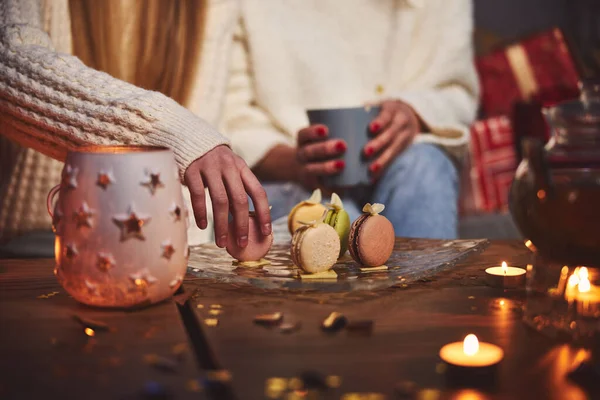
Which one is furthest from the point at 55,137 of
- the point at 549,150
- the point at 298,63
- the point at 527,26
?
the point at 527,26

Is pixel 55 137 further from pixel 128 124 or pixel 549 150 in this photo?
pixel 549 150

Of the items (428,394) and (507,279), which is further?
(507,279)

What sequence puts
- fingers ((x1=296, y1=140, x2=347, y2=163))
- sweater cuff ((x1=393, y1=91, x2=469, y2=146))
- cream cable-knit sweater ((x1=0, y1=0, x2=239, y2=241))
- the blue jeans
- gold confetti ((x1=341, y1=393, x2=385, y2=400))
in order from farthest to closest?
sweater cuff ((x1=393, y1=91, x2=469, y2=146)) < the blue jeans < fingers ((x1=296, y1=140, x2=347, y2=163)) < cream cable-knit sweater ((x1=0, y1=0, x2=239, y2=241)) < gold confetti ((x1=341, y1=393, x2=385, y2=400))

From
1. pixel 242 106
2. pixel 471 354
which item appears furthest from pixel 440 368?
pixel 242 106

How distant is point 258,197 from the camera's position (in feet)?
2.29

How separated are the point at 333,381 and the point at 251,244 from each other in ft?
1.08

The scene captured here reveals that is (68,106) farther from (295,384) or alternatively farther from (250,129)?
(250,129)

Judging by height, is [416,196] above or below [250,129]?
below

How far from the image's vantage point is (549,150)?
0.63 meters

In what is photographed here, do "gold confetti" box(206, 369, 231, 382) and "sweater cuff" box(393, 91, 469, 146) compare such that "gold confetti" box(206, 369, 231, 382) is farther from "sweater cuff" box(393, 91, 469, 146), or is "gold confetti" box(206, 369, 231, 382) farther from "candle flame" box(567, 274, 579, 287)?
"sweater cuff" box(393, 91, 469, 146)

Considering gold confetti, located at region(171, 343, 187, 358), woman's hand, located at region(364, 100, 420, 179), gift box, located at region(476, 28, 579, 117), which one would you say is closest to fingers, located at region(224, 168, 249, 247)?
gold confetti, located at region(171, 343, 187, 358)

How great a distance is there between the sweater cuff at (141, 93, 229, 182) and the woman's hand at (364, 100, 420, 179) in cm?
42

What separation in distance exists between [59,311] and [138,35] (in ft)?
2.89

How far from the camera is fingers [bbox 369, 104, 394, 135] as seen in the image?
1.10 m
